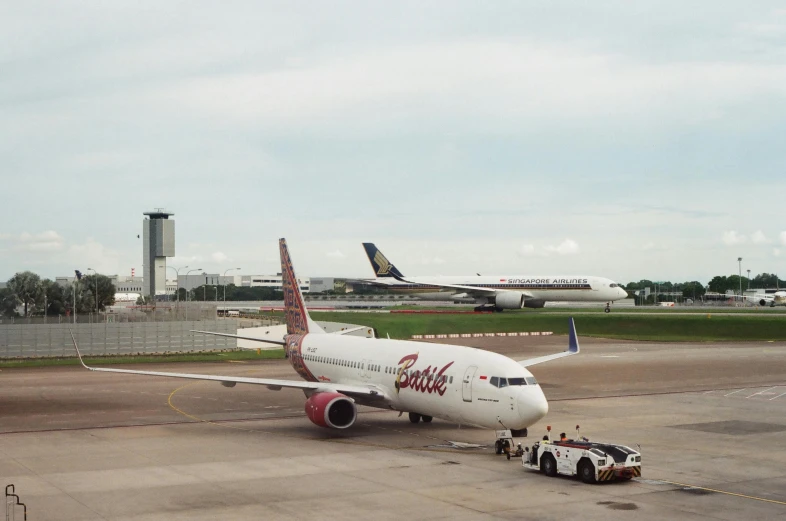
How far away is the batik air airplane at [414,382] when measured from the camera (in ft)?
107

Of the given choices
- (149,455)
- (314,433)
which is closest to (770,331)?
(314,433)

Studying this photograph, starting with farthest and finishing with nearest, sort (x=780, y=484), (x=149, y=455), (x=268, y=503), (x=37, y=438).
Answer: (x=37, y=438) < (x=149, y=455) < (x=780, y=484) < (x=268, y=503)

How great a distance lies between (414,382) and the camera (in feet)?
120

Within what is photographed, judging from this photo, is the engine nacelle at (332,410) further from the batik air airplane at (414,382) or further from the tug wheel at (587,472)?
the tug wheel at (587,472)

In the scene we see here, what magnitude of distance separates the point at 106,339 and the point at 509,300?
6641 cm

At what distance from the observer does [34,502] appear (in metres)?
25.4

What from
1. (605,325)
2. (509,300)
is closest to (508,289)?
(509,300)

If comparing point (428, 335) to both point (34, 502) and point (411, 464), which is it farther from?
point (34, 502)

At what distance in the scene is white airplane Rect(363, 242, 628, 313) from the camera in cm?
13012

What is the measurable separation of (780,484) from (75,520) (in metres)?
22.1

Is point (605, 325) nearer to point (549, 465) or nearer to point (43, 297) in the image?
point (43, 297)

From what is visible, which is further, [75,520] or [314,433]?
[314,433]

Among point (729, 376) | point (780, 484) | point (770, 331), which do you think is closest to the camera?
point (780, 484)

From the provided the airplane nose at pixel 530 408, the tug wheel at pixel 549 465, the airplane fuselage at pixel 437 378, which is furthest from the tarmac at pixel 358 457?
the airplane nose at pixel 530 408
